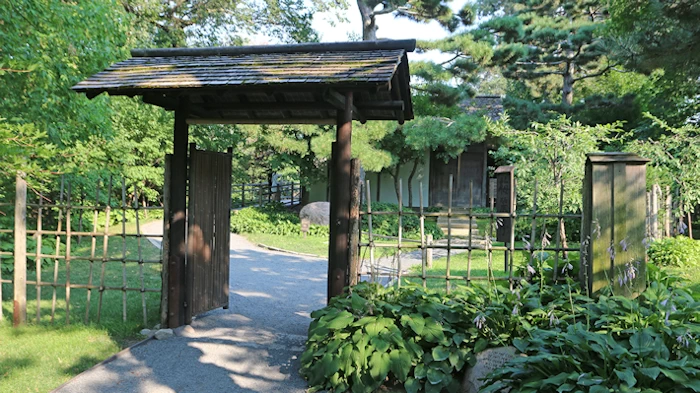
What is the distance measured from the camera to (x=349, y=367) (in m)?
4.41

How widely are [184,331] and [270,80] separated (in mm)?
3147

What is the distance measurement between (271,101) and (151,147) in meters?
12.9

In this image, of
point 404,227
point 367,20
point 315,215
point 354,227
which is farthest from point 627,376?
point 367,20

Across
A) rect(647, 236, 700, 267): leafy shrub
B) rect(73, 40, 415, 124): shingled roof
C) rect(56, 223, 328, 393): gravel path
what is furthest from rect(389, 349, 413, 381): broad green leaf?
rect(647, 236, 700, 267): leafy shrub

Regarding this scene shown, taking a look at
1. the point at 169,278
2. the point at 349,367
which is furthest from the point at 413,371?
the point at 169,278

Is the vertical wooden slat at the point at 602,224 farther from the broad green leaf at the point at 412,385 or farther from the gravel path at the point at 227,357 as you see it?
the gravel path at the point at 227,357

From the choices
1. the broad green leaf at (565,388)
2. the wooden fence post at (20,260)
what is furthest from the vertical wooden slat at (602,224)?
the wooden fence post at (20,260)

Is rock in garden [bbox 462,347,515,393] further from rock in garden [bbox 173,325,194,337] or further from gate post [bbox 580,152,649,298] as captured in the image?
rock in garden [bbox 173,325,194,337]

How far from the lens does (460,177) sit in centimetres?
2197

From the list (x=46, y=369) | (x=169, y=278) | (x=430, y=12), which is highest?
(x=430, y=12)

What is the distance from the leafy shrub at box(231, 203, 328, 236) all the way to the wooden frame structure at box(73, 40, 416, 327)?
10.8 metres

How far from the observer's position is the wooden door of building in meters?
21.6

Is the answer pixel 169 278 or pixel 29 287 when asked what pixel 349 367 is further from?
pixel 29 287

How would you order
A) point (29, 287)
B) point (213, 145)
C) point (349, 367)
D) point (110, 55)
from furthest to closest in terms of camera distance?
point (213, 145) < point (29, 287) < point (110, 55) < point (349, 367)
